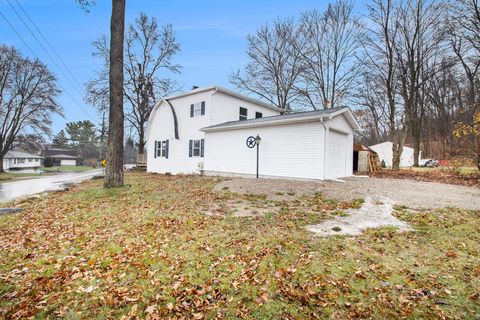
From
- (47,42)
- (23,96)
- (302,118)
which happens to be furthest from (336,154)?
(23,96)

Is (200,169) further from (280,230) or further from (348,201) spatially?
(280,230)

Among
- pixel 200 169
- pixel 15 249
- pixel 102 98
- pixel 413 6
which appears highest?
pixel 413 6

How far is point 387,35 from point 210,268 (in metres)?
22.6

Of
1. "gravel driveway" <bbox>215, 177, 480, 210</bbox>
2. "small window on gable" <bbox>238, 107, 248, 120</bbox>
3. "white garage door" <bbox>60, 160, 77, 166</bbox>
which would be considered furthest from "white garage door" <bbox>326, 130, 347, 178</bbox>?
"white garage door" <bbox>60, 160, 77, 166</bbox>

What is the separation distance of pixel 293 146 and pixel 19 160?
66.4 metres

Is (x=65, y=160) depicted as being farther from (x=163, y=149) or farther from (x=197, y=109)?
(x=197, y=109)

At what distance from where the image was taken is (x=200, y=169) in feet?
55.2

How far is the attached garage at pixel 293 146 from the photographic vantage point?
11.1m

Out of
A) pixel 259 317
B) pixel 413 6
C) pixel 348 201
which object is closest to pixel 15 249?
pixel 259 317

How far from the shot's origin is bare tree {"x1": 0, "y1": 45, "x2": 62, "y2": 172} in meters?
26.7

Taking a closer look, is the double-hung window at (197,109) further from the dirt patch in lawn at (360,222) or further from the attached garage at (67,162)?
the attached garage at (67,162)

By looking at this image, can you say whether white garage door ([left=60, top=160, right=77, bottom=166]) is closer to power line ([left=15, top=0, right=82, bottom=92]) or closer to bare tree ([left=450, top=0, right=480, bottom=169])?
power line ([left=15, top=0, right=82, bottom=92])

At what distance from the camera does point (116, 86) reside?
941 cm

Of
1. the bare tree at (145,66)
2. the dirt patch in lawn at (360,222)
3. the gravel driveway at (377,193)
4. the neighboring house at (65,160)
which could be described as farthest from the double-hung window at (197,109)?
the neighboring house at (65,160)
